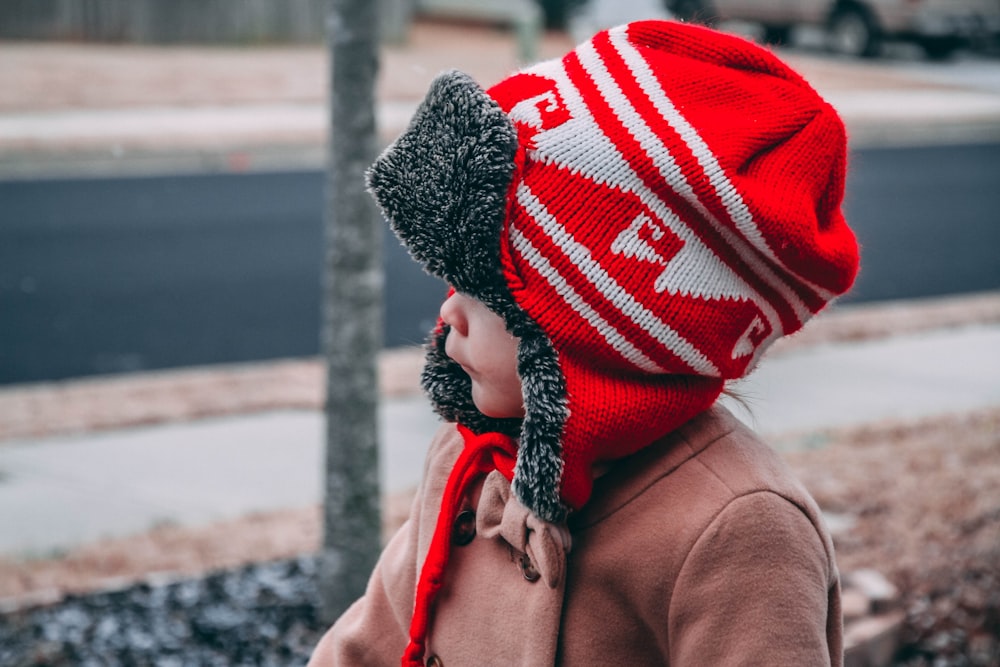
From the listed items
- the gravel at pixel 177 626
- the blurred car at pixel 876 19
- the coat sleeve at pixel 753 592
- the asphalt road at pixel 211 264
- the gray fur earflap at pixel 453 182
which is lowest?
the asphalt road at pixel 211 264

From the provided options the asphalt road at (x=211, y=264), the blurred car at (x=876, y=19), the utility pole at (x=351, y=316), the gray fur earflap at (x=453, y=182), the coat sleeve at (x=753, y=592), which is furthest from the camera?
the blurred car at (x=876, y=19)

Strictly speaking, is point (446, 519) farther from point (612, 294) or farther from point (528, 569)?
point (612, 294)

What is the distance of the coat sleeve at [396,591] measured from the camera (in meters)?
1.90

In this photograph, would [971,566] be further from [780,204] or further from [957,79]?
[957,79]

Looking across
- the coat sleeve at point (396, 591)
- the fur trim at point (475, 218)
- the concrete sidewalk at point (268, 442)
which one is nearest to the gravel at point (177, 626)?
the concrete sidewalk at point (268, 442)

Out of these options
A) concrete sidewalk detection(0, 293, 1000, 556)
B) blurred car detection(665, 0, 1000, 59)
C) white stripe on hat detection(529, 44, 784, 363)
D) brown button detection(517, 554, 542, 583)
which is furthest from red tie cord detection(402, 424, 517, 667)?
blurred car detection(665, 0, 1000, 59)

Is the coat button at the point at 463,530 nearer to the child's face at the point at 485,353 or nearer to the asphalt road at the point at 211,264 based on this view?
the child's face at the point at 485,353

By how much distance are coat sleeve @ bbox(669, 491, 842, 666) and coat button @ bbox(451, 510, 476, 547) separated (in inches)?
14.2

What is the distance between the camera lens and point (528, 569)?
1.66 m

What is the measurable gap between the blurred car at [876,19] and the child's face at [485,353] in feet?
64.6

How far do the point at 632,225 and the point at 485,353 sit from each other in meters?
0.27

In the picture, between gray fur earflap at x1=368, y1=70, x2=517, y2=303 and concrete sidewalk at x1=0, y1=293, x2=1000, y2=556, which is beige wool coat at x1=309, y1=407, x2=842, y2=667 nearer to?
gray fur earflap at x1=368, y1=70, x2=517, y2=303

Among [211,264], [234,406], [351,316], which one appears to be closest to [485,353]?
[351,316]

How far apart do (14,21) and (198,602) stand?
18.4 metres
